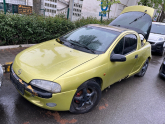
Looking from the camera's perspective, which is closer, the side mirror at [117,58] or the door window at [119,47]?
the side mirror at [117,58]

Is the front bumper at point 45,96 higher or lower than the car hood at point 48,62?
lower

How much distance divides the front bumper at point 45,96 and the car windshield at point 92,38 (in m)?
1.12

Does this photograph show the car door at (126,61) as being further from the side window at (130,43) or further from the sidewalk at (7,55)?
the sidewalk at (7,55)

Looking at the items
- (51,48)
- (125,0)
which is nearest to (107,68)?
(51,48)

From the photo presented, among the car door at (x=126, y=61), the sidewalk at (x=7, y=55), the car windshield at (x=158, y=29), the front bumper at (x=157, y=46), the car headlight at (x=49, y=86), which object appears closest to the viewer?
the car headlight at (x=49, y=86)

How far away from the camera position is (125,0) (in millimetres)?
18219

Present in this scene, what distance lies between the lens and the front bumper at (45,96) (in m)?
2.23

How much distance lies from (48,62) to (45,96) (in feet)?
2.11

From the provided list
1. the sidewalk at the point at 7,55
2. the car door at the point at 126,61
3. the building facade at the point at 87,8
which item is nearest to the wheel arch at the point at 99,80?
the car door at the point at 126,61

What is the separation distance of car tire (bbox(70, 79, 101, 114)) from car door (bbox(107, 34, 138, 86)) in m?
0.48

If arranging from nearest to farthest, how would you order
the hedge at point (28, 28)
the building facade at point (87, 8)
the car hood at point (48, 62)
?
the car hood at point (48, 62), the hedge at point (28, 28), the building facade at point (87, 8)

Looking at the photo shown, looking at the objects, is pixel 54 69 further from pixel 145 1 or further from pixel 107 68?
pixel 145 1

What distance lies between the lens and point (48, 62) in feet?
8.50

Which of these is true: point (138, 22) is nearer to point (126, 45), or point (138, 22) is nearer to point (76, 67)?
point (126, 45)
